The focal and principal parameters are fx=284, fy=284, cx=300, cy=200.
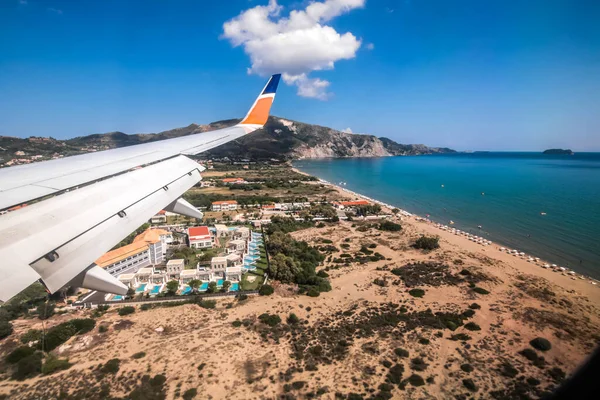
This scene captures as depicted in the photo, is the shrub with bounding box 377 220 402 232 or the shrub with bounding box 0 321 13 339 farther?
the shrub with bounding box 377 220 402 232

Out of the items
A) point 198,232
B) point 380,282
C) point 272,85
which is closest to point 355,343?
point 380,282

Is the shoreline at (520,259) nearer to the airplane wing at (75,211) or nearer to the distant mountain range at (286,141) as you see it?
the airplane wing at (75,211)

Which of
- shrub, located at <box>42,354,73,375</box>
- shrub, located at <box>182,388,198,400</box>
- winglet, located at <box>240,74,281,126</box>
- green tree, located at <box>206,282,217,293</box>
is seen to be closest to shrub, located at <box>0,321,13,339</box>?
shrub, located at <box>42,354,73,375</box>

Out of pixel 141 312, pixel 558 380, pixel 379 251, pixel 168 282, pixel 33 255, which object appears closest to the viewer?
pixel 33 255

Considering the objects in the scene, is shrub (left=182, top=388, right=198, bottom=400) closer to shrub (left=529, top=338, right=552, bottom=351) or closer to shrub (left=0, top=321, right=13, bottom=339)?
shrub (left=0, top=321, right=13, bottom=339)

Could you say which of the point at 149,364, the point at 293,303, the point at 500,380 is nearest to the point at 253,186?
the point at 293,303

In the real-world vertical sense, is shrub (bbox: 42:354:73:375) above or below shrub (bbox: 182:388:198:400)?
below

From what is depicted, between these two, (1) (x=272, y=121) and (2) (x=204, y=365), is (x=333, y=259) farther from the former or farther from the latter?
(1) (x=272, y=121)
